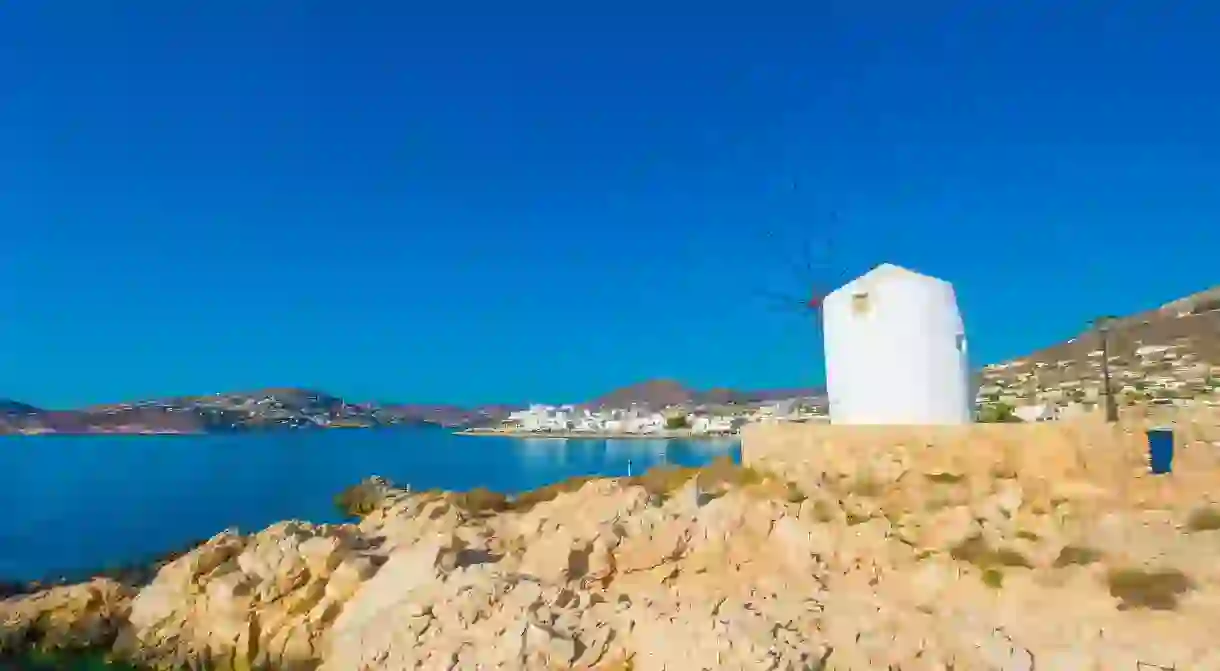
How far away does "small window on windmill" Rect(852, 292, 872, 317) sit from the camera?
574 inches

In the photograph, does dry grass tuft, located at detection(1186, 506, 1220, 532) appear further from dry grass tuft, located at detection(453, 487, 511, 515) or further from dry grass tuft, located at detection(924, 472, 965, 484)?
dry grass tuft, located at detection(453, 487, 511, 515)

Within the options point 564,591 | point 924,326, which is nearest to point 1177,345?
point 924,326

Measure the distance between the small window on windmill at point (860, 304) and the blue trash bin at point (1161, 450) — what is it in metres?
4.68

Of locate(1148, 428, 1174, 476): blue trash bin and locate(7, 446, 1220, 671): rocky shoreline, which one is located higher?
locate(1148, 428, 1174, 476): blue trash bin

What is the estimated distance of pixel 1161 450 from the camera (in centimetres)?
1145

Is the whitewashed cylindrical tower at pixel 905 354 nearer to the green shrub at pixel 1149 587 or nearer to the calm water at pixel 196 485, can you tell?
the green shrub at pixel 1149 587

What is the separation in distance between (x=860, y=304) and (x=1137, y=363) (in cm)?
2707

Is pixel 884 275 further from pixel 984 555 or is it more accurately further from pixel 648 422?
pixel 648 422

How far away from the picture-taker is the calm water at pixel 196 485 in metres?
28.2

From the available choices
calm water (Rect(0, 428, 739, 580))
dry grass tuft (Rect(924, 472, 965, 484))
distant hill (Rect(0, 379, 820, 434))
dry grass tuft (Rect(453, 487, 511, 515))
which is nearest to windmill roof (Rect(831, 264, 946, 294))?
dry grass tuft (Rect(924, 472, 965, 484))

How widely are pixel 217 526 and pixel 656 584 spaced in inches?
968

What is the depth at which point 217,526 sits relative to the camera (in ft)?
103

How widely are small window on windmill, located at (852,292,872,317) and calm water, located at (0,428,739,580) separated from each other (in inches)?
810

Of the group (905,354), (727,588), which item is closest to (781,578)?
(727,588)
